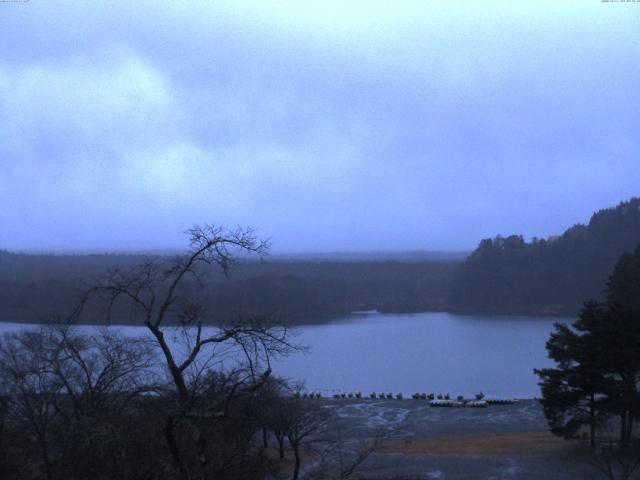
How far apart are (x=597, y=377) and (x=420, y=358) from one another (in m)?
17.6

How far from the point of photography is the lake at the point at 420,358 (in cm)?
2367

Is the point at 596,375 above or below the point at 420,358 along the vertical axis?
above

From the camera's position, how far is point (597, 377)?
12.0 m

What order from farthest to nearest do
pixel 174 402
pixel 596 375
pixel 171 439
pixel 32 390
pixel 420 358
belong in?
pixel 420 358, pixel 596 375, pixel 32 390, pixel 174 402, pixel 171 439

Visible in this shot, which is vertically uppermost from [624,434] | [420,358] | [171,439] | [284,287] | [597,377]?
[171,439]

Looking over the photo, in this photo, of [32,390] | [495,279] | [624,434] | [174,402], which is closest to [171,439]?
[174,402]

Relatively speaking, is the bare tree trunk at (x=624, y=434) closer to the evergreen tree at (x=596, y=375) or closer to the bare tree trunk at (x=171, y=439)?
the evergreen tree at (x=596, y=375)

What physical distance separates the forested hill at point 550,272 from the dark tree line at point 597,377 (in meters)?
Result: 42.0

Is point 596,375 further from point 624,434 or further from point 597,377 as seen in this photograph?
point 624,434

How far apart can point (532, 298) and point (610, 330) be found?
4637 cm

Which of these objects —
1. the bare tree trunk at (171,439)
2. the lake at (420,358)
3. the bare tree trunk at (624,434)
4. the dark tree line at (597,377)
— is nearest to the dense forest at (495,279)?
the lake at (420,358)

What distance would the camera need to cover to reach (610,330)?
12141 mm

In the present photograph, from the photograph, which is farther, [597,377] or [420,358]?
[420,358]

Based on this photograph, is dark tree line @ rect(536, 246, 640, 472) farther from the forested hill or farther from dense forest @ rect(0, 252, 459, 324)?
the forested hill
